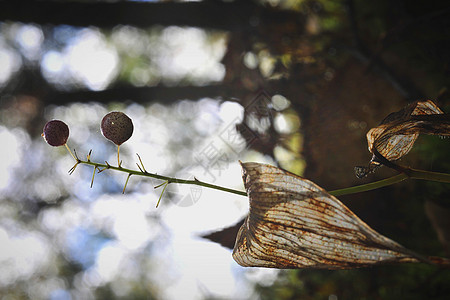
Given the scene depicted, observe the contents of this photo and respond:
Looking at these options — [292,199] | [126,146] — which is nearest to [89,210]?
[126,146]

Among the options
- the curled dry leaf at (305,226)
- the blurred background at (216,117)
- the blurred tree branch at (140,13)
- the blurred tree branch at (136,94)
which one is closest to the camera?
the curled dry leaf at (305,226)

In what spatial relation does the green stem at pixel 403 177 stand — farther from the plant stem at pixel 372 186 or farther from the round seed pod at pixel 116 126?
the round seed pod at pixel 116 126

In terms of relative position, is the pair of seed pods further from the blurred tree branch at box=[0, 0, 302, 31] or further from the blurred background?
the blurred tree branch at box=[0, 0, 302, 31]

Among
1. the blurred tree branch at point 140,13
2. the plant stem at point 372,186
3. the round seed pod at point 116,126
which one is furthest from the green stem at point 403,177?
the blurred tree branch at point 140,13

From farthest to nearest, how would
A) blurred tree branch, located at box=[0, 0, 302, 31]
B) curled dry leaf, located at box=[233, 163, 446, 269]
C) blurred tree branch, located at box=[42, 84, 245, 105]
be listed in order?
blurred tree branch, located at box=[42, 84, 245, 105], blurred tree branch, located at box=[0, 0, 302, 31], curled dry leaf, located at box=[233, 163, 446, 269]

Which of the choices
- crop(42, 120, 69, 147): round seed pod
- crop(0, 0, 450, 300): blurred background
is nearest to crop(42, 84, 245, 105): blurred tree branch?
crop(0, 0, 450, 300): blurred background
